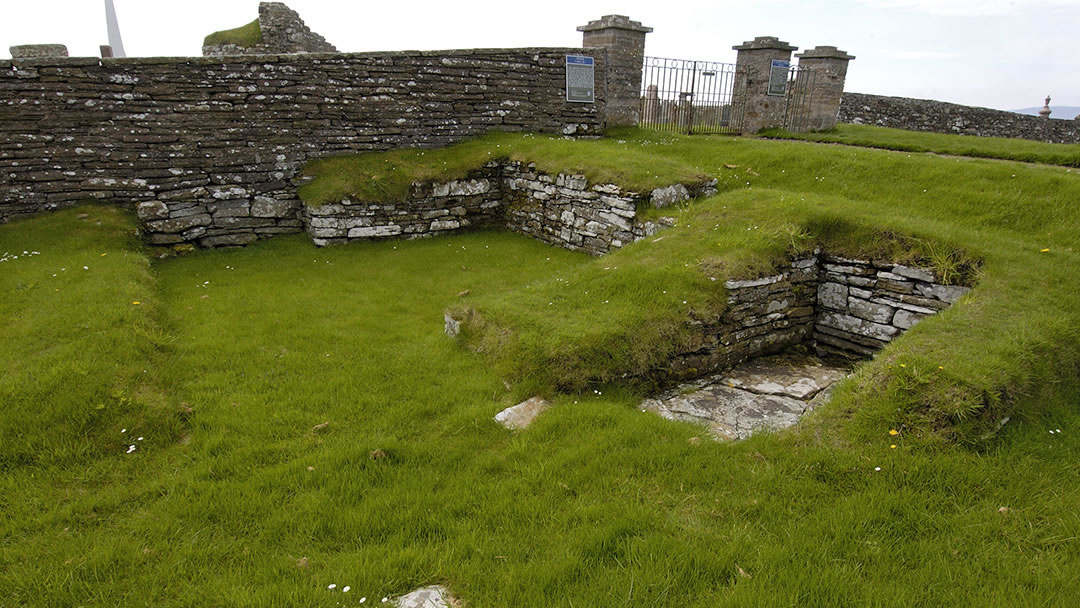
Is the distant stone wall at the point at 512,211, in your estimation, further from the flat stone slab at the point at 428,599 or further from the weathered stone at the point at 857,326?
the flat stone slab at the point at 428,599

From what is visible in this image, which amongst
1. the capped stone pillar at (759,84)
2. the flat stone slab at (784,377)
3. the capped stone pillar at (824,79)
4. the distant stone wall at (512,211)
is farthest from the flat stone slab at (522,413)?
the capped stone pillar at (824,79)

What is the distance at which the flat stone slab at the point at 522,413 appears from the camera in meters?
5.37

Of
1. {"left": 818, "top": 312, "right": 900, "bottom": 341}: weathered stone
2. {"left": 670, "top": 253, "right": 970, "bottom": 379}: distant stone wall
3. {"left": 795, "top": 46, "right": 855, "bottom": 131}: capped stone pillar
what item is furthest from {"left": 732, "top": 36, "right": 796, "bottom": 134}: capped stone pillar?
{"left": 818, "top": 312, "right": 900, "bottom": 341}: weathered stone

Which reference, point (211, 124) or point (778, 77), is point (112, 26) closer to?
point (211, 124)

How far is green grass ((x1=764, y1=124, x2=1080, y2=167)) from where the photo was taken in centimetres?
1171

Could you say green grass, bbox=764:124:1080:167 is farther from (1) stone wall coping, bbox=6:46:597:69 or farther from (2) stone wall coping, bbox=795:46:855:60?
(1) stone wall coping, bbox=6:46:597:69

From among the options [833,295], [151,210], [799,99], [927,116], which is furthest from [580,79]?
[927,116]

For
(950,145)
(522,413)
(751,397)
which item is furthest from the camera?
(950,145)

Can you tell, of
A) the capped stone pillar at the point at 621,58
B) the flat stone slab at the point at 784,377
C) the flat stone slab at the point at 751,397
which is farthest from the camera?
the capped stone pillar at the point at 621,58

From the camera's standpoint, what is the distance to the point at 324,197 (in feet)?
37.0

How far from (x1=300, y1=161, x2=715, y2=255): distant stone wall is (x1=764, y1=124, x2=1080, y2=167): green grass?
6267 millimetres

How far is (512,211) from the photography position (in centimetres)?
1284

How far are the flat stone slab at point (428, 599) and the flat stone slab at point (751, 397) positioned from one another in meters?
2.74

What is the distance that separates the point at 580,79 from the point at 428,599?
13292 millimetres
